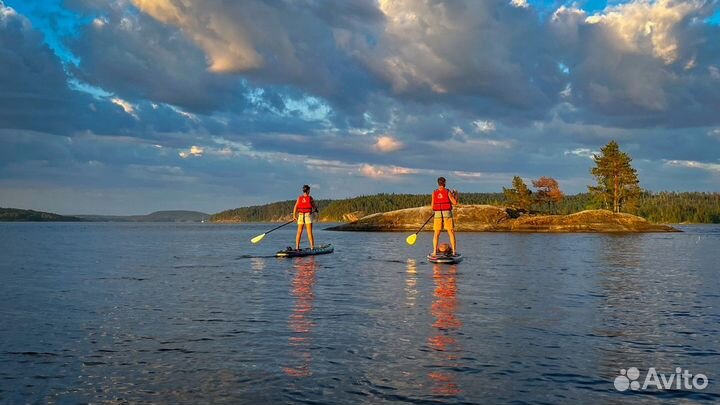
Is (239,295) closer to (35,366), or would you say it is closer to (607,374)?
(35,366)

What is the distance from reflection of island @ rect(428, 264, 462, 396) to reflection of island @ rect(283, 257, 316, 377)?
1.99 meters

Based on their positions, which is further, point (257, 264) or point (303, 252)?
point (303, 252)

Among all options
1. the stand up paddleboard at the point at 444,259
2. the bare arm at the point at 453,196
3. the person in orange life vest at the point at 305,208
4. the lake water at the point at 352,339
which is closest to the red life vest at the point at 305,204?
the person in orange life vest at the point at 305,208

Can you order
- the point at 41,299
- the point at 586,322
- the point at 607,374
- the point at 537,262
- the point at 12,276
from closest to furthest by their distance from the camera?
the point at 607,374 → the point at 586,322 → the point at 41,299 → the point at 12,276 → the point at 537,262

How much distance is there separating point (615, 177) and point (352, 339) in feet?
354

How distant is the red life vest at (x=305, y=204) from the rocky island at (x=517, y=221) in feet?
201

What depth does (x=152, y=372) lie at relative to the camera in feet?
28.1

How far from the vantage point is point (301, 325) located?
12.2 metres

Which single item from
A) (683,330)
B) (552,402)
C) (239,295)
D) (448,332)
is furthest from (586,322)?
(239,295)

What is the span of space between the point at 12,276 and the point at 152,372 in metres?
18.1

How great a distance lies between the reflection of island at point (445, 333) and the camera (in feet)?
25.8

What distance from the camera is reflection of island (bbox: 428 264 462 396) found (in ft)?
25.8

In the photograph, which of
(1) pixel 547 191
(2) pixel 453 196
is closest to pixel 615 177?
(1) pixel 547 191

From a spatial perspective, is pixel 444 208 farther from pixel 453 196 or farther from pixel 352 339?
pixel 352 339
